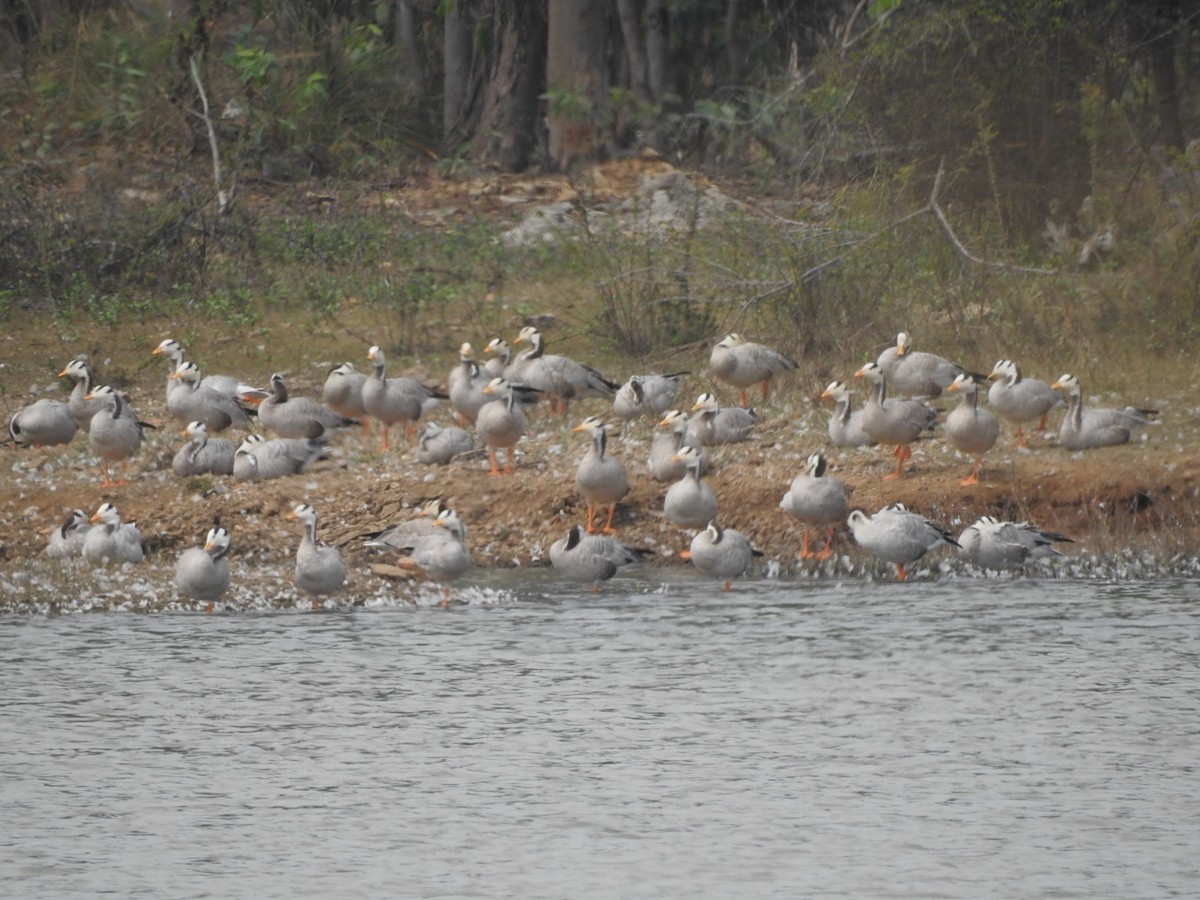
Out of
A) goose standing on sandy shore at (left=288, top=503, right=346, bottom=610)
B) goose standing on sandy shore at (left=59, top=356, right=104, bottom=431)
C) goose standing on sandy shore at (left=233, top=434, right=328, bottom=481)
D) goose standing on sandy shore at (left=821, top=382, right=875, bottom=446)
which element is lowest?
goose standing on sandy shore at (left=288, top=503, right=346, bottom=610)

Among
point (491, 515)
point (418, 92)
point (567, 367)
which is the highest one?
point (418, 92)

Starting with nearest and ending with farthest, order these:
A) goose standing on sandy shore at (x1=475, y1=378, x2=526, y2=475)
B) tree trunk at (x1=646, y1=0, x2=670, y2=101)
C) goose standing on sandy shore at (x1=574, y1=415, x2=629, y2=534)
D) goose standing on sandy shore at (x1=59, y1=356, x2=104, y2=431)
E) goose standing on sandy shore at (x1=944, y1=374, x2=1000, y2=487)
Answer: goose standing on sandy shore at (x1=574, y1=415, x2=629, y2=534), goose standing on sandy shore at (x1=944, y1=374, x2=1000, y2=487), goose standing on sandy shore at (x1=475, y1=378, x2=526, y2=475), goose standing on sandy shore at (x1=59, y1=356, x2=104, y2=431), tree trunk at (x1=646, y1=0, x2=670, y2=101)

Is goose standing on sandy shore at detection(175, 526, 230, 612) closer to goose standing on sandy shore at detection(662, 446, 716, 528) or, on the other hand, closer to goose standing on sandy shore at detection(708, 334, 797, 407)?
goose standing on sandy shore at detection(662, 446, 716, 528)

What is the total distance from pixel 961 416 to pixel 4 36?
2340cm

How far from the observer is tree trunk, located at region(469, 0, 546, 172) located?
3378 cm

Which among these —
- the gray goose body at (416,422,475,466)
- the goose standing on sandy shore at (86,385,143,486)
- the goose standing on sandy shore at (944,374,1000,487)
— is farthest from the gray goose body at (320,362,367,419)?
the goose standing on sandy shore at (944,374,1000,487)

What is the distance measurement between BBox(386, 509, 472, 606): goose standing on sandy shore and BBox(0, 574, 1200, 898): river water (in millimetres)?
295

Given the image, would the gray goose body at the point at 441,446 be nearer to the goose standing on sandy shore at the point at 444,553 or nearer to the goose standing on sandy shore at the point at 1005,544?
the goose standing on sandy shore at the point at 444,553

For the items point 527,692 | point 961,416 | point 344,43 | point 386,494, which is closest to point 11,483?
point 386,494

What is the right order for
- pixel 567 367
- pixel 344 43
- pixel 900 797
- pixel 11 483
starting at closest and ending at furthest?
pixel 900 797
pixel 11 483
pixel 567 367
pixel 344 43

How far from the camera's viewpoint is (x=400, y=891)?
8.93m

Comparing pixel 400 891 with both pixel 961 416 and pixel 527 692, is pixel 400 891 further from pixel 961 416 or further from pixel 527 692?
pixel 961 416

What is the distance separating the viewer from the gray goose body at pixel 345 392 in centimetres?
1855

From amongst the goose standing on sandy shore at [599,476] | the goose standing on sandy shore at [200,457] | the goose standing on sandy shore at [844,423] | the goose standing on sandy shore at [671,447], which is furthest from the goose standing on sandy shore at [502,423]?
the goose standing on sandy shore at [844,423]
